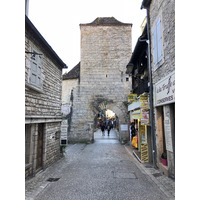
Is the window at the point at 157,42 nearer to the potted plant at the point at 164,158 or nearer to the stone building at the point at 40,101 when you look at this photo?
the potted plant at the point at 164,158

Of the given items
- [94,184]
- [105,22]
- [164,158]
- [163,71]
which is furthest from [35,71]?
[105,22]

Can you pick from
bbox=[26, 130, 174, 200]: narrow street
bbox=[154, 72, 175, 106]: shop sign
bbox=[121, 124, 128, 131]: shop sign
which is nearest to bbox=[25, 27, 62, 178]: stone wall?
bbox=[26, 130, 174, 200]: narrow street

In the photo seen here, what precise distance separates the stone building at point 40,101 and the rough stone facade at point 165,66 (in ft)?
13.9

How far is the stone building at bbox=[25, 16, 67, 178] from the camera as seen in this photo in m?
5.72

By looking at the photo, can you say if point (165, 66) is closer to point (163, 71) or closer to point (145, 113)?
point (163, 71)

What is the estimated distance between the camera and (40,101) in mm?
6629

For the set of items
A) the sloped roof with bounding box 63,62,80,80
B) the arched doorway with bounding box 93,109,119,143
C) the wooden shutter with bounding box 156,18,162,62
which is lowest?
the arched doorway with bounding box 93,109,119,143

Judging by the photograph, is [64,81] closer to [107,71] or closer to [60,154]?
[107,71]

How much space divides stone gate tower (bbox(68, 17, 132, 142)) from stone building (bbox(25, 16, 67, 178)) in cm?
616

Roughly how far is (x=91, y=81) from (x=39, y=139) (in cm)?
926

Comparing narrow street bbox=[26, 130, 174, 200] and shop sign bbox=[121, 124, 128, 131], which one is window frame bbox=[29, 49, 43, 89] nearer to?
narrow street bbox=[26, 130, 174, 200]

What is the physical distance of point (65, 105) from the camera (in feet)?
51.4

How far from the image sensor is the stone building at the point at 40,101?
5720 mm
